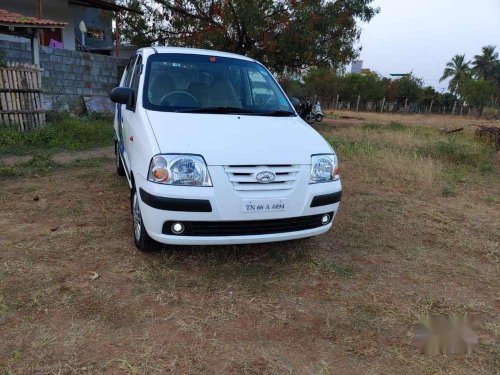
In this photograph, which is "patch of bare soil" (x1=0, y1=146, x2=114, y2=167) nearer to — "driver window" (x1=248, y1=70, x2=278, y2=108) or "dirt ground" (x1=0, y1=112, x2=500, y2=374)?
"dirt ground" (x1=0, y1=112, x2=500, y2=374)

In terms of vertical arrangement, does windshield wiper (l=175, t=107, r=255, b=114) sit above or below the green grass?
above

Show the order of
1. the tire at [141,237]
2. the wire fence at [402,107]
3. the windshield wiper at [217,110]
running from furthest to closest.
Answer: the wire fence at [402,107]
the windshield wiper at [217,110]
the tire at [141,237]

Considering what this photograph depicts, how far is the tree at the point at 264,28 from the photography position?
12.5m

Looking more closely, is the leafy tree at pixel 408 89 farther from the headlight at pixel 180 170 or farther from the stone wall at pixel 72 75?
the headlight at pixel 180 170

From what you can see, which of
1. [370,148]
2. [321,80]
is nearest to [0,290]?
[370,148]

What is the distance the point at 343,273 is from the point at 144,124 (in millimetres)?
2032

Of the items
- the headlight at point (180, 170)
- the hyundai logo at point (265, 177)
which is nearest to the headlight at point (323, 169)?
the hyundai logo at point (265, 177)

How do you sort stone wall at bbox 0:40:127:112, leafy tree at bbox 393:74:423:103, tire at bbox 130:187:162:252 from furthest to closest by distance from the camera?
leafy tree at bbox 393:74:423:103 → stone wall at bbox 0:40:127:112 → tire at bbox 130:187:162:252

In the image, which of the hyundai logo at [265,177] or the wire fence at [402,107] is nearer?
the hyundai logo at [265,177]

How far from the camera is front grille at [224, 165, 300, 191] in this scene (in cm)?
282

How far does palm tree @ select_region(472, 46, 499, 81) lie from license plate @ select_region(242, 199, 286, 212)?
237ft

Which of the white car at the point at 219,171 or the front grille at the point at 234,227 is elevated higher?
the white car at the point at 219,171

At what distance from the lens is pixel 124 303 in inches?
A: 106

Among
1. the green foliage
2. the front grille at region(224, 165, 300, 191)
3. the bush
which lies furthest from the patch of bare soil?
the green foliage
